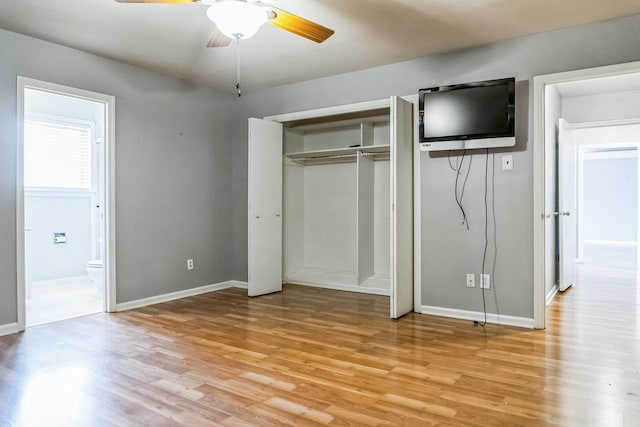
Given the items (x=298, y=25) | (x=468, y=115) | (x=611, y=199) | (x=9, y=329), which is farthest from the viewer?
(x=611, y=199)

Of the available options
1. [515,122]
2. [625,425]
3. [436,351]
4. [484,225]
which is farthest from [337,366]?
[515,122]

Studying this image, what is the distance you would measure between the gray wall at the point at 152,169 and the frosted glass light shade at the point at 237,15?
2.24 meters

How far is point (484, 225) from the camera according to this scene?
379 centimetres

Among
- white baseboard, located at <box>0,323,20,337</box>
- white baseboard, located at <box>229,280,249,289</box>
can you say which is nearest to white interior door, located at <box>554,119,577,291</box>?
white baseboard, located at <box>229,280,249,289</box>

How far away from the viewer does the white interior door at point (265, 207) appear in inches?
189

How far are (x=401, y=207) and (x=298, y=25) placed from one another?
1.90 meters

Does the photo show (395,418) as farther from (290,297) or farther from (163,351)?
(290,297)

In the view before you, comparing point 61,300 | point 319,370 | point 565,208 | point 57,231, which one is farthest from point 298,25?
point 57,231

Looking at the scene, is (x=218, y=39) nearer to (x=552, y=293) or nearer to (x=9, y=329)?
(x=9, y=329)

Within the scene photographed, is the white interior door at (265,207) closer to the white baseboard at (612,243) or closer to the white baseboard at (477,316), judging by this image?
the white baseboard at (477,316)

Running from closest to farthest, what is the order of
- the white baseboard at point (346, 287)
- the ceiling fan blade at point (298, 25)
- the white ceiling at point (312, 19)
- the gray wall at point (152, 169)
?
1. the ceiling fan blade at point (298, 25)
2. the white ceiling at point (312, 19)
3. the gray wall at point (152, 169)
4. the white baseboard at point (346, 287)

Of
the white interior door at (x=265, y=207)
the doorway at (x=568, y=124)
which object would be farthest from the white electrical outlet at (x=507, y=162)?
the white interior door at (x=265, y=207)

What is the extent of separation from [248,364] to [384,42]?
9.31 ft

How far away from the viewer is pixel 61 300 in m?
4.66
